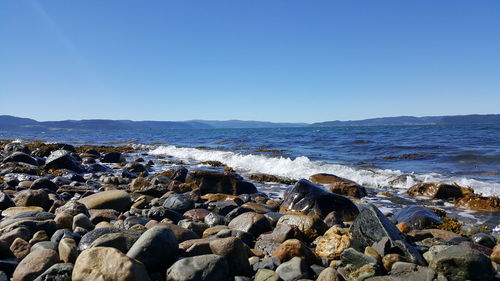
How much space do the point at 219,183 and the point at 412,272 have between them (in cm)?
672

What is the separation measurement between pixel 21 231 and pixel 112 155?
47.6 feet

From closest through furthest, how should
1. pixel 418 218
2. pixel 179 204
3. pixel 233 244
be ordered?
pixel 233 244 → pixel 418 218 → pixel 179 204

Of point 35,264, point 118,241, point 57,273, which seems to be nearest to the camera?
point 57,273

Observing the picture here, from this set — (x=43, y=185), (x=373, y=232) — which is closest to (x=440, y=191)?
(x=373, y=232)

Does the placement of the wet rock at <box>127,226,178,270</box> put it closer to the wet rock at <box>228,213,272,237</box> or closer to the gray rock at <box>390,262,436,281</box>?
the wet rock at <box>228,213,272,237</box>

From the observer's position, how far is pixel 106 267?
116 inches

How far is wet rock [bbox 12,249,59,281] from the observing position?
334 centimetres

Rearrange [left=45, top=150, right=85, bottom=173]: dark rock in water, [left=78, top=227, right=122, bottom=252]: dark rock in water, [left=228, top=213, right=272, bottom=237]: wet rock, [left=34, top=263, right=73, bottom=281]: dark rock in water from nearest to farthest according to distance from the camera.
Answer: [left=34, top=263, right=73, bottom=281]: dark rock in water
[left=78, top=227, right=122, bottom=252]: dark rock in water
[left=228, top=213, right=272, bottom=237]: wet rock
[left=45, top=150, right=85, bottom=173]: dark rock in water

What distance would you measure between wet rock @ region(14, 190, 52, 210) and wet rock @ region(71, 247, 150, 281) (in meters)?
4.62

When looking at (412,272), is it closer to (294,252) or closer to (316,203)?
(294,252)

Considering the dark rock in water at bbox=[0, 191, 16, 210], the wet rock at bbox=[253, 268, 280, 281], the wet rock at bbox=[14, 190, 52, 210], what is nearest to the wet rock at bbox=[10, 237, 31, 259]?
the wet rock at bbox=[253, 268, 280, 281]

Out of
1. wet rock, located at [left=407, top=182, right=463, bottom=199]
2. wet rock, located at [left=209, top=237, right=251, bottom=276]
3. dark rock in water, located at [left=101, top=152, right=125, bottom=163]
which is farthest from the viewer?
dark rock in water, located at [left=101, top=152, right=125, bottom=163]

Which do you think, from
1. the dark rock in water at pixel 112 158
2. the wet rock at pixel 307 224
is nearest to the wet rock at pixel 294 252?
the wet rock at pixel 307 224

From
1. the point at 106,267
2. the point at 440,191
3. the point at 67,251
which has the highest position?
the point at 106,267
